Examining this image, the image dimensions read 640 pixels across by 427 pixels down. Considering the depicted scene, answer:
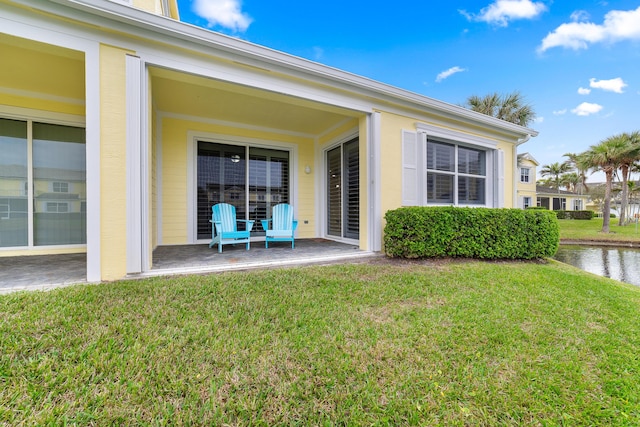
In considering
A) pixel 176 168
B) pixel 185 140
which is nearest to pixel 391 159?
pixel 185 140

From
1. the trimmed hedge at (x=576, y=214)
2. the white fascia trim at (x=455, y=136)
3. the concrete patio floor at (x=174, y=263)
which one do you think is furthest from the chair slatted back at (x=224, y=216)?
the trimmed hedge at (x=576, y=214)

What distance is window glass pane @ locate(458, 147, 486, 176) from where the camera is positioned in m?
6.11

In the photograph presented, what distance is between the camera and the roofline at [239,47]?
2775 mm

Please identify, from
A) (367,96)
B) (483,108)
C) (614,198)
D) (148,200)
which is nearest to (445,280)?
(367,96)

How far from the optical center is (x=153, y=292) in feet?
8.54

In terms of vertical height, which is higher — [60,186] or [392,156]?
[392,156]

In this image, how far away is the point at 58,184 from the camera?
4.45 metres

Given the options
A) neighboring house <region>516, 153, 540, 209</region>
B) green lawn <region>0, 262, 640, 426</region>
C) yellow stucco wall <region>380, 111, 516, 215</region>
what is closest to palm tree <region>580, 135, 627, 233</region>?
neighboring house <region>516, 153, 540, 209</region>

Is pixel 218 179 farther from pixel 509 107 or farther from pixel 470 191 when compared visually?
pixel 509 107

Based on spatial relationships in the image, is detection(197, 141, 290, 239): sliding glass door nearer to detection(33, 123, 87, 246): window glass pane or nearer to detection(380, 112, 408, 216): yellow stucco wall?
detection(33, 123, 87, 246): window glass pane

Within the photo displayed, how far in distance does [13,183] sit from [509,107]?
56.4 ft

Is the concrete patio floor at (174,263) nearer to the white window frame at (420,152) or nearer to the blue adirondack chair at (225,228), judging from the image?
the blue adirondack chair at (225,228)

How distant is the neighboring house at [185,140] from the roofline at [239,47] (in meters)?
0.02

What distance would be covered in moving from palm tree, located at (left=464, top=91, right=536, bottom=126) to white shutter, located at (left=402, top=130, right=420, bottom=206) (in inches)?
412
